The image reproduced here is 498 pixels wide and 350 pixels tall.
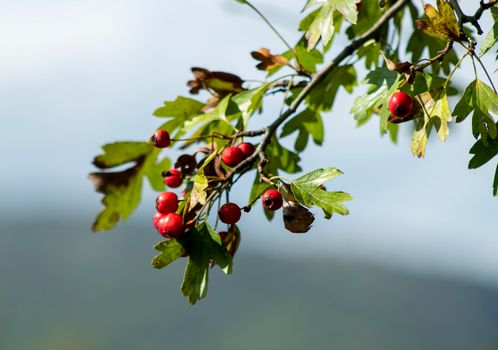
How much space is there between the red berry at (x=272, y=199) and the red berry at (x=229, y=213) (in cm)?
8

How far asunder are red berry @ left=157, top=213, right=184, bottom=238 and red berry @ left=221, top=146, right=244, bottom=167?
0.72ft

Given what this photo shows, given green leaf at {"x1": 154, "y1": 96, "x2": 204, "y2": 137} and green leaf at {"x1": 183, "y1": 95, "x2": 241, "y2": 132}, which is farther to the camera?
green leaf at {"x1": 154, "y1": 96, "x2": 204, "y2": 137}

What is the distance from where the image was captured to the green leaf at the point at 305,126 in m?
3.27

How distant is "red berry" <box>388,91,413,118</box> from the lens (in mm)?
2365

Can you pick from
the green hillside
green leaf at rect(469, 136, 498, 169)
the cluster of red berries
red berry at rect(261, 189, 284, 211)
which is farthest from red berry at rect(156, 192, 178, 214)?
the green hillside

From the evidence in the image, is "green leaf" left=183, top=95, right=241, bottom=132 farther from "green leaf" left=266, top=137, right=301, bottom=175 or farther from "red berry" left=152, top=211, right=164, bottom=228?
"red berry" left=152, top=211, right=164, bottom=228

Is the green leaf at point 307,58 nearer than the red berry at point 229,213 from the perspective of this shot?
No

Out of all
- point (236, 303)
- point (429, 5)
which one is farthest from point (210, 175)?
point (236, 303)

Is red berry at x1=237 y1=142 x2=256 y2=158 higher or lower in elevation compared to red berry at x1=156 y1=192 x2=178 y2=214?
higher

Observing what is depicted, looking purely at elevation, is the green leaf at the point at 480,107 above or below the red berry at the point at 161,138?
above

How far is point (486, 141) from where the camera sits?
234 centimetres

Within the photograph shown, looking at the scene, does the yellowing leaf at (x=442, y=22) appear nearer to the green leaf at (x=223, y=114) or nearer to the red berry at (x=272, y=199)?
the red berry at (x=272, y=199)

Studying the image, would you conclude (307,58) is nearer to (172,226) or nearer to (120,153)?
(120,153)

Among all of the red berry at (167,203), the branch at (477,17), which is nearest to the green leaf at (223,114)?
the red berry at (167,203)
